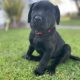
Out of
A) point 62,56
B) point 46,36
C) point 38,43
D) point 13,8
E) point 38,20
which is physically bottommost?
point 13,8

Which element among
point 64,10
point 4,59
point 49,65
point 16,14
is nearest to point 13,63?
point 4,59

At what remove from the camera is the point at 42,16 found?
511cm

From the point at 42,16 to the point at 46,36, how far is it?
0.50 m

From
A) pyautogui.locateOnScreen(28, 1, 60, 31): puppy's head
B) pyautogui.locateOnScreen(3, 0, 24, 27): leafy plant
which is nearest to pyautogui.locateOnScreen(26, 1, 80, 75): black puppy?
pyautogui.locateOnScreen(28, 1, 60, 31): puppy's head

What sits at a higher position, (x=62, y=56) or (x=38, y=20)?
(x=38, y=20)

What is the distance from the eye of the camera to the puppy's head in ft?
16.7

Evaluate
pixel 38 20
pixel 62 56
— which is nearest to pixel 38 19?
pixel 38 20

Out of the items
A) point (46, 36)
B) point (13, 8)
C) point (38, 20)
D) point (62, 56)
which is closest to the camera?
point (38, 20)

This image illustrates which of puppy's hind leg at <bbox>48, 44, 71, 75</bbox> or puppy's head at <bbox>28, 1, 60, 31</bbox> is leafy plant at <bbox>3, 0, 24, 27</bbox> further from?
puppy's head at <bbox>28, 1, 60, 31</bbox>

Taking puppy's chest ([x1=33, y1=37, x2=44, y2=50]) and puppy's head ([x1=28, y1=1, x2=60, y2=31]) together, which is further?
puppy's chest ([x1=33, y1=37, x2=44, y2=50])

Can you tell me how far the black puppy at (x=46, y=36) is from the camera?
5.15 m

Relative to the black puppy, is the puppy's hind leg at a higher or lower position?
lower

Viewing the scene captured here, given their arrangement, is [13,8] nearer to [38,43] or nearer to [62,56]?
[62,56]

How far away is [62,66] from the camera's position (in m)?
5.95
